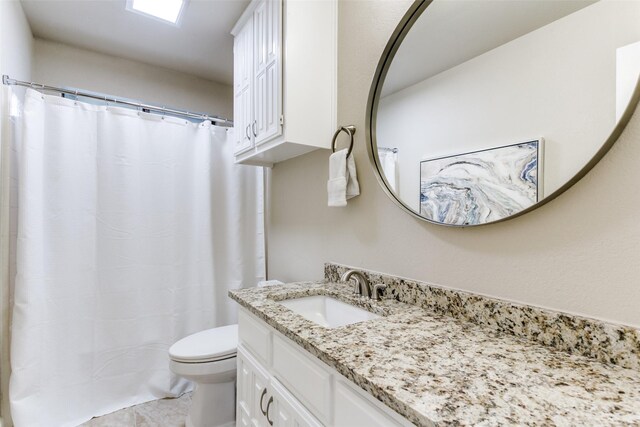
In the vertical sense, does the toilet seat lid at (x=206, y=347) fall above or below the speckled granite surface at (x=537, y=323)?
below

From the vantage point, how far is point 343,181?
1.35m

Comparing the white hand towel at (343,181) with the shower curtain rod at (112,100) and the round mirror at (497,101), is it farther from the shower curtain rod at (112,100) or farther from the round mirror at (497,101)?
the shower curtain rod at (112,100)

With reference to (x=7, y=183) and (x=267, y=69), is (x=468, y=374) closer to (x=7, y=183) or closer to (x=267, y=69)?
(x=267, y=69)

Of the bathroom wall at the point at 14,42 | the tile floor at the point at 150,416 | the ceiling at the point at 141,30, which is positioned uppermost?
the ceiling at the point at 141,30

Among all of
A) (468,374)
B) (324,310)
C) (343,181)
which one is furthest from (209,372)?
(468,374)

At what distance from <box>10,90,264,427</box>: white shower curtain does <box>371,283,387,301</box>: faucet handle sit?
1.28 m

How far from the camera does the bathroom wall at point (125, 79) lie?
82.4 inches

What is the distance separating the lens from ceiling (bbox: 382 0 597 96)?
0.81 m

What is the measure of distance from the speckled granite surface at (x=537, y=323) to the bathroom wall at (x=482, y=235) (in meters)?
0.03

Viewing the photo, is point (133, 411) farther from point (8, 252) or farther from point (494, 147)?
point (494, 147)

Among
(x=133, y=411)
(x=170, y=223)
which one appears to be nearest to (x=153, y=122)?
(x=170, y=223)

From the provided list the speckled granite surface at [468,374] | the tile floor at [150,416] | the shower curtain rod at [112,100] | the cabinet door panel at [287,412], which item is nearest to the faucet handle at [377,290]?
the speckled granite surface at [468,374]

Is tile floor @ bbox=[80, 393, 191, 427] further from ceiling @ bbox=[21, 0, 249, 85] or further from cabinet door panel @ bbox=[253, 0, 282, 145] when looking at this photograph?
ceiling @ bbox=[21, 0, 249, 85]

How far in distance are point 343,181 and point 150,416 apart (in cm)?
183
